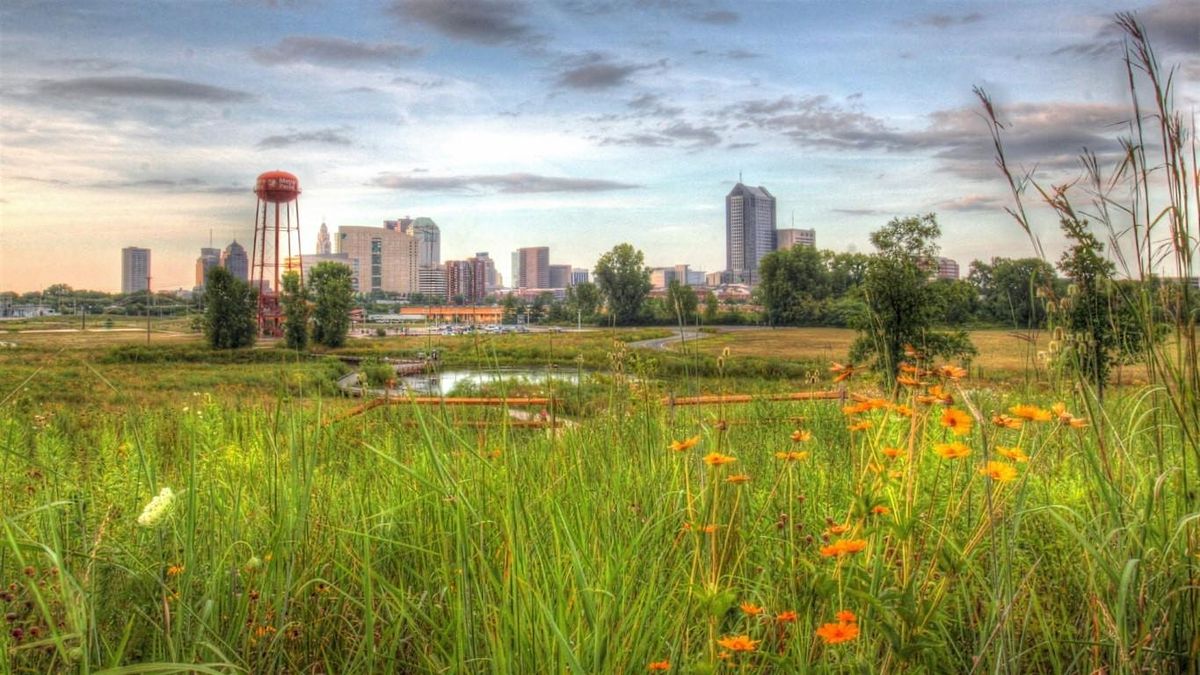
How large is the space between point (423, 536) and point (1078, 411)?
8.93ft

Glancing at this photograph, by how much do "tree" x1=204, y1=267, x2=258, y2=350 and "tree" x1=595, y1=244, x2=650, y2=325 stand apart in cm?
2420

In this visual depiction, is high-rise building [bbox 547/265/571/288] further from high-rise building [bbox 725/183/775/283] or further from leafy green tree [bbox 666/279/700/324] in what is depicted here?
high-rise building [bbox 725/183/775/283]

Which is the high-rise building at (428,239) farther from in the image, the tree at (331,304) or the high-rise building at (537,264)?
the tree at (331,304)

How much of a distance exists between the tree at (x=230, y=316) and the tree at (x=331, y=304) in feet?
13.5

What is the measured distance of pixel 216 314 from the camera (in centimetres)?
4762

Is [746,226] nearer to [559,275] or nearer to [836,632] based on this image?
[559,275]

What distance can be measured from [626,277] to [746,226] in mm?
50128

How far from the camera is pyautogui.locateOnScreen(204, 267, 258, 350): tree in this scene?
46.5 metres

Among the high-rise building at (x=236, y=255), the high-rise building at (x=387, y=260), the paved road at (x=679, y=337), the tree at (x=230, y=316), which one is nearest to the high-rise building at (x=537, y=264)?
the paved road at (x=679, y=337)

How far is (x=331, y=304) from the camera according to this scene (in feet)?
169

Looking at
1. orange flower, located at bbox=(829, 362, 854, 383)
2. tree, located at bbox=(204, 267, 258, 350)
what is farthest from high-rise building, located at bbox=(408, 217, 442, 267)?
tree, located at bbox=(204, 267, 258, 350)

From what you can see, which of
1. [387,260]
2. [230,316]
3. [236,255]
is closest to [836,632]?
[236,255]

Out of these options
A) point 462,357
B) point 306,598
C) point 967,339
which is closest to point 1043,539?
point 462,357

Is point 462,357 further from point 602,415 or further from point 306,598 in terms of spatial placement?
point 602,415
